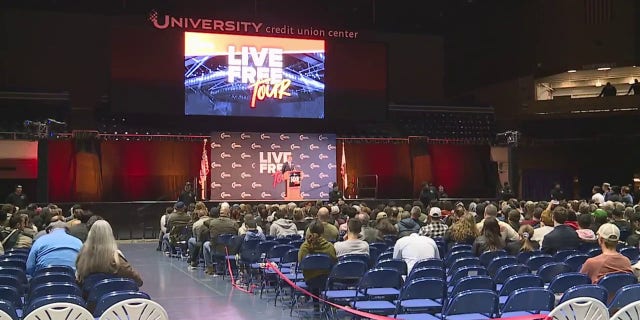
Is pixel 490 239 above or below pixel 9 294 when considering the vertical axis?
above

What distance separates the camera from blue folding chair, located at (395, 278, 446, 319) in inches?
236

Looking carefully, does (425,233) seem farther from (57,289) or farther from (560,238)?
(57,289)

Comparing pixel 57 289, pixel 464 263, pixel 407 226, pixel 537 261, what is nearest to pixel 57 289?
pixel 57 289

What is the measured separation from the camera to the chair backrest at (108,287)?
17.3ft

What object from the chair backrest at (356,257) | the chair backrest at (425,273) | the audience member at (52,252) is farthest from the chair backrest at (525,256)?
the audience member at (52,252)

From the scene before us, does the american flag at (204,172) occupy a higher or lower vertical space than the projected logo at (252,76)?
lower

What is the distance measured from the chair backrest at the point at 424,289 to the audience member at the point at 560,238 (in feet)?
8.81

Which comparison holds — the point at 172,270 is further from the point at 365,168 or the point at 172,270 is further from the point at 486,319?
the point at 365,168

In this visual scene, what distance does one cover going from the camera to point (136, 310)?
14.2 feet

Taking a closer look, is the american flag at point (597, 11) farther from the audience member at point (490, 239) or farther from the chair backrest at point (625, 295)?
the chair backrest at point (625, 295)

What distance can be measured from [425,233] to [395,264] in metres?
→ 2.79

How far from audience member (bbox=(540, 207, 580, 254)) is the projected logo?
14.5m

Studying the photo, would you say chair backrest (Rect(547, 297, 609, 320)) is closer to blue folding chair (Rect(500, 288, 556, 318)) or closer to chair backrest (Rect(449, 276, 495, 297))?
blue folding chair (Rect(500, 288, 556, 318))

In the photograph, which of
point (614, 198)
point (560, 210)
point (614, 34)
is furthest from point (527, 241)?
point (614, 34)
